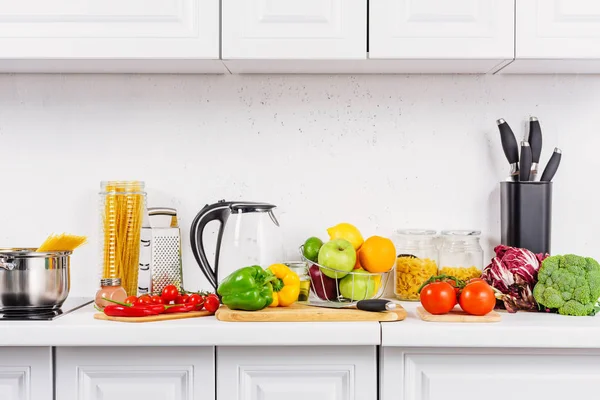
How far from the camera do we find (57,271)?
1.63m

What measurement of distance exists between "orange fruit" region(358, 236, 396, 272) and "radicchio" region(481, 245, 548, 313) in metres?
0.27

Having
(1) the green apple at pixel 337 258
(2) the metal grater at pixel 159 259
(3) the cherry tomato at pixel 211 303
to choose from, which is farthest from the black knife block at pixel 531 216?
(2) the metal grater at pixel 159 259

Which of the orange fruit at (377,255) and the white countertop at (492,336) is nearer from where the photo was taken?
the white countertop at (492,336)

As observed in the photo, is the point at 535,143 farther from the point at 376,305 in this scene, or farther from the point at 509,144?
the point at 376,305

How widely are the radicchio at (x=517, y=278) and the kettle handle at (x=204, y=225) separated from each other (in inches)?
28.4

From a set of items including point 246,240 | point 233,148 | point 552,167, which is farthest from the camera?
point 233,148

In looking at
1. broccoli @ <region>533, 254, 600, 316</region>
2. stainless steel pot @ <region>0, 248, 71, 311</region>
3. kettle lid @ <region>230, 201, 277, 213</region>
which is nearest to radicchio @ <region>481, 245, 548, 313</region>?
broccoli @ <region>533, 254, 600, 316</region>

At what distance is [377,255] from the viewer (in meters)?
1.76
